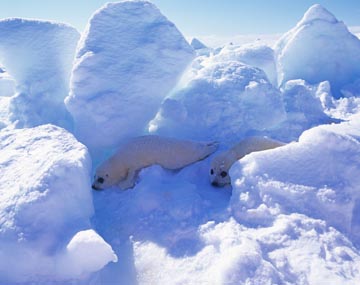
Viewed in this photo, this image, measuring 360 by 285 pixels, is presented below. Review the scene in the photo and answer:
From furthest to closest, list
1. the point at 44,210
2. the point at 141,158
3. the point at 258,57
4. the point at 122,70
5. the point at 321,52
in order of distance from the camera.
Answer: the point at 321,52 < the point at 258,57 < the point at 122,70 < the point at 141,158 < the point at 44,210

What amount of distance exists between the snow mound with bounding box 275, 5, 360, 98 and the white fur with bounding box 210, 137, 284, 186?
5.40 meters

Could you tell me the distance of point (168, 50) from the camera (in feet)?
13.6

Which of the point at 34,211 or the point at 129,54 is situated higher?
the point at 129,54

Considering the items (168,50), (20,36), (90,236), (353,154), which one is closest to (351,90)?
(168,50)

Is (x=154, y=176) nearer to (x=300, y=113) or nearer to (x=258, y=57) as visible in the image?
(x=300, y=113)

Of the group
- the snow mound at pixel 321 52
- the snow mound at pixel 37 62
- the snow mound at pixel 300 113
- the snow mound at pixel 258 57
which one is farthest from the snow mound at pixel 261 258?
the snow mound at pixel 321 52

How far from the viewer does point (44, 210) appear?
225cm

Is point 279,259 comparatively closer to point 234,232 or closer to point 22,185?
point 234,232

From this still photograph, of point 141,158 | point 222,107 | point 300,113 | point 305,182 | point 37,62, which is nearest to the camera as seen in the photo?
point 305,182

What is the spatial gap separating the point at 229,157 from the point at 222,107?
3.61 ft

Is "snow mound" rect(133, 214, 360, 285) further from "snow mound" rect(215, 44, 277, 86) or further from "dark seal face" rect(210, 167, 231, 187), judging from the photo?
"snow mound" rect(215, 44, 277, 86)

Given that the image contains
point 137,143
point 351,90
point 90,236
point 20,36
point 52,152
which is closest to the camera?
point 90,236

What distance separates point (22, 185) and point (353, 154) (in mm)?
2340

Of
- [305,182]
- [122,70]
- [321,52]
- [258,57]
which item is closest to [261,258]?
[305,182]
